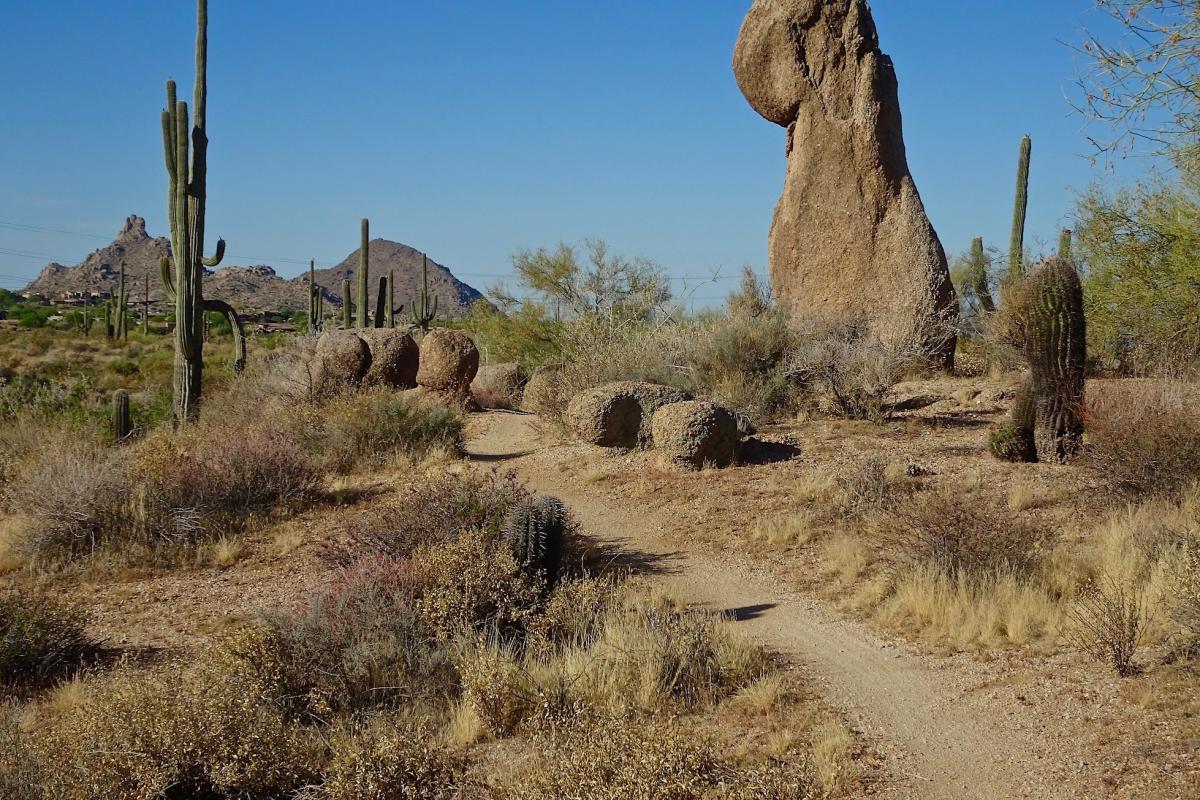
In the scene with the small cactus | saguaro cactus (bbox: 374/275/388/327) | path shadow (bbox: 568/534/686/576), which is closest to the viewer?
path shadow (bbox: 568/534/686/576)

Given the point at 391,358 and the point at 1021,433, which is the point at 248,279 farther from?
the point at 1021,433

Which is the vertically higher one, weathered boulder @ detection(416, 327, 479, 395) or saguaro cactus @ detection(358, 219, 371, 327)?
saguaro cactus @ detection(358, 219, 371, 327)

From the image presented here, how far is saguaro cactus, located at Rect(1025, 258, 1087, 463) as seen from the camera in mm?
10180

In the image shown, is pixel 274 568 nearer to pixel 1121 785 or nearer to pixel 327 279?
pixel 1121 785

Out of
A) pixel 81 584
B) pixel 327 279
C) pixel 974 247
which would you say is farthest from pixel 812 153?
pixel 327 279

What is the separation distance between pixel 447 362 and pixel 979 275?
37.2 feet

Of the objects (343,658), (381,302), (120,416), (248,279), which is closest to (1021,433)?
(343,658)

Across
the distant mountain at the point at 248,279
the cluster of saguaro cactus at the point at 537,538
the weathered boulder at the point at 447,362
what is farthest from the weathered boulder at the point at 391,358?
the distant mountain at the point at 248,279

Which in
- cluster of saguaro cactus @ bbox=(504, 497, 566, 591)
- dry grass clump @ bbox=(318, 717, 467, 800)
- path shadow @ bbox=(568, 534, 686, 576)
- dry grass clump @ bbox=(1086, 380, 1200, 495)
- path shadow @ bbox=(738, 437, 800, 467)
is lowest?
dry grass clump @ bbox=(318, 717, 467, 800)

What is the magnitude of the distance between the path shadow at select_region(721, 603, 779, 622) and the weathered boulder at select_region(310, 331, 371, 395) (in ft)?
32.6

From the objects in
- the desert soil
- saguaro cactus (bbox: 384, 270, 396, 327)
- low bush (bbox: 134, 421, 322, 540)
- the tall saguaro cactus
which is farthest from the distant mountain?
the desert soil

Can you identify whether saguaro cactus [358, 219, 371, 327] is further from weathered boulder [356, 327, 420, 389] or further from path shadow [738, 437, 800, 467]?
path shadow [738, 437, 800, 467]

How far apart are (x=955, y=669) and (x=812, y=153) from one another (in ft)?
41.9

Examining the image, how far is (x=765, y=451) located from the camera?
1189 centimetres
